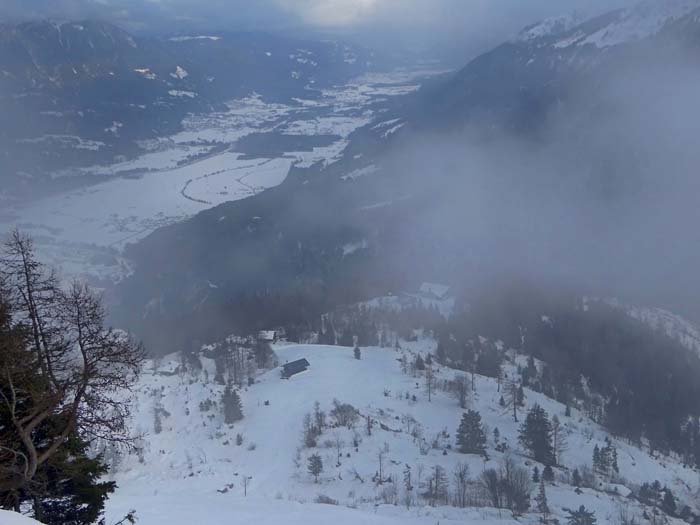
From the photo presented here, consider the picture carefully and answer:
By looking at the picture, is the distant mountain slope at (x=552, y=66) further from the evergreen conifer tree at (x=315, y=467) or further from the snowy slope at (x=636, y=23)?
the evergreen conifer tree at (x=315, y=467)

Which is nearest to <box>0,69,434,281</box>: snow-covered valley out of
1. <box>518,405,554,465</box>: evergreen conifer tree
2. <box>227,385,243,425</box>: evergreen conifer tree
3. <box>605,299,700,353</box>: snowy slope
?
<box>227,385,243,425</box>: evergreen conifer tree

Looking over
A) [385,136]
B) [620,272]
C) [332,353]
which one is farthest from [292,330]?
[385,136]

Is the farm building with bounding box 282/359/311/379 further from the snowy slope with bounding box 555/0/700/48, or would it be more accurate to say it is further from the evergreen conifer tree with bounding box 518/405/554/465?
the snowy slope with bounding box 555/0/700/48

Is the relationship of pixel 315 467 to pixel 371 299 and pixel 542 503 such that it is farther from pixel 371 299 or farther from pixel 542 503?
pixel 371 299

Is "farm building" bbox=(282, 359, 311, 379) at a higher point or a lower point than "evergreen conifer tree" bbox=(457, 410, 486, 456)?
higher

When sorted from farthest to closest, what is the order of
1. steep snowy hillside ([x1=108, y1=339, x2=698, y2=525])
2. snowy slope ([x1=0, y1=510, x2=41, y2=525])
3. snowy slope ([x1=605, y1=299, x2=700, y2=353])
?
snowy slope ([x1=605, y1=299, x2=700, y2=353])
steep snowy hillside ([x1=108, y1=339, x2=698, y2=525])
snowy slope ([x1=0, y1=510, x2=41, y2=525])

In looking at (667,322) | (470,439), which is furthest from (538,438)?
(667,322)

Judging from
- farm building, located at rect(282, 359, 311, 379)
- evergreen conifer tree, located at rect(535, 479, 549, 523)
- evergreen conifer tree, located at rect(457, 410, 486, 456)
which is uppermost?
farm building, located at rect(282, 359, 311, 379)

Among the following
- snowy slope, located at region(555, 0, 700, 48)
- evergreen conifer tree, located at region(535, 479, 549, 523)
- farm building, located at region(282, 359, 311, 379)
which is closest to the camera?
evergreen conifer tree, located at region(535, 479, 549, 523)

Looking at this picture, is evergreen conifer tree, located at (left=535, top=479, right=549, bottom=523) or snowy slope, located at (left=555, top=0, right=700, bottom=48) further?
snowy slope, located at (left=555, top=0, right=700, bottom=48)
